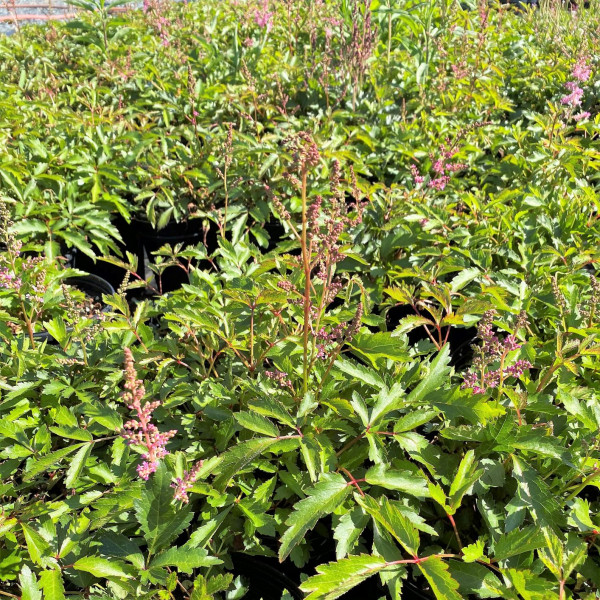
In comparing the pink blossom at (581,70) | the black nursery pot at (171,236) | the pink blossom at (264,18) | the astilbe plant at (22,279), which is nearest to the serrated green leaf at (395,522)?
the astilbe plant at (22,279)

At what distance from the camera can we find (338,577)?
116 centimetres

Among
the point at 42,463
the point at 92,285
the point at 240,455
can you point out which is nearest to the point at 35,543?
the point at 42,463

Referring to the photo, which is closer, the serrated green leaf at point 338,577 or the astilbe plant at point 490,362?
the serrated green leaf at point 338,577

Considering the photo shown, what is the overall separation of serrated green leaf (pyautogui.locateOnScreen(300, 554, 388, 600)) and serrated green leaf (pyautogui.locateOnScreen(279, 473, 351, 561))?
97 mm

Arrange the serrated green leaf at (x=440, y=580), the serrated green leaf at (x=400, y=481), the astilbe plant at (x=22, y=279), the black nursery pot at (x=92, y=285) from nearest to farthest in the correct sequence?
the serrated green leaf at (x=440, y=580) < the serrated green leaf at (x=400, y=481) < the astilbe plant at (x=22, y=279) < the black nursery pot at (x=92, y=285)

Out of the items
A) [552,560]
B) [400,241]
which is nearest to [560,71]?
[400,241]

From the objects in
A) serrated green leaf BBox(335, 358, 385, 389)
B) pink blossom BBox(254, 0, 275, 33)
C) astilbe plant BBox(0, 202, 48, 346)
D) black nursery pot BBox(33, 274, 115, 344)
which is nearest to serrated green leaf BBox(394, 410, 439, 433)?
serrated green leaf BBox(335, 358, 385, 389)

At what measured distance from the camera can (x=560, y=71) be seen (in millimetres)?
4297

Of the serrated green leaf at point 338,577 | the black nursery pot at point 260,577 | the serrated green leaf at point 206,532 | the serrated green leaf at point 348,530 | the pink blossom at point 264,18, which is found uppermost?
the pink blossom at point 264,18

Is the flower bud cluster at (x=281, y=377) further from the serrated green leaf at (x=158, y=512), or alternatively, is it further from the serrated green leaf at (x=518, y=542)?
the serrated green leaf at (x=518, y=542)

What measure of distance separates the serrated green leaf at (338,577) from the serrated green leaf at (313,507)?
0.10m

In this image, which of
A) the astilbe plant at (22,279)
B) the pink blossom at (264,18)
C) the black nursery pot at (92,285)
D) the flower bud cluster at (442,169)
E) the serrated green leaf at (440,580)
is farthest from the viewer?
the pink blossom at (264,18)

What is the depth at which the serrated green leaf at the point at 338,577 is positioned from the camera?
1138mm

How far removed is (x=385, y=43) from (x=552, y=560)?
477 cm
